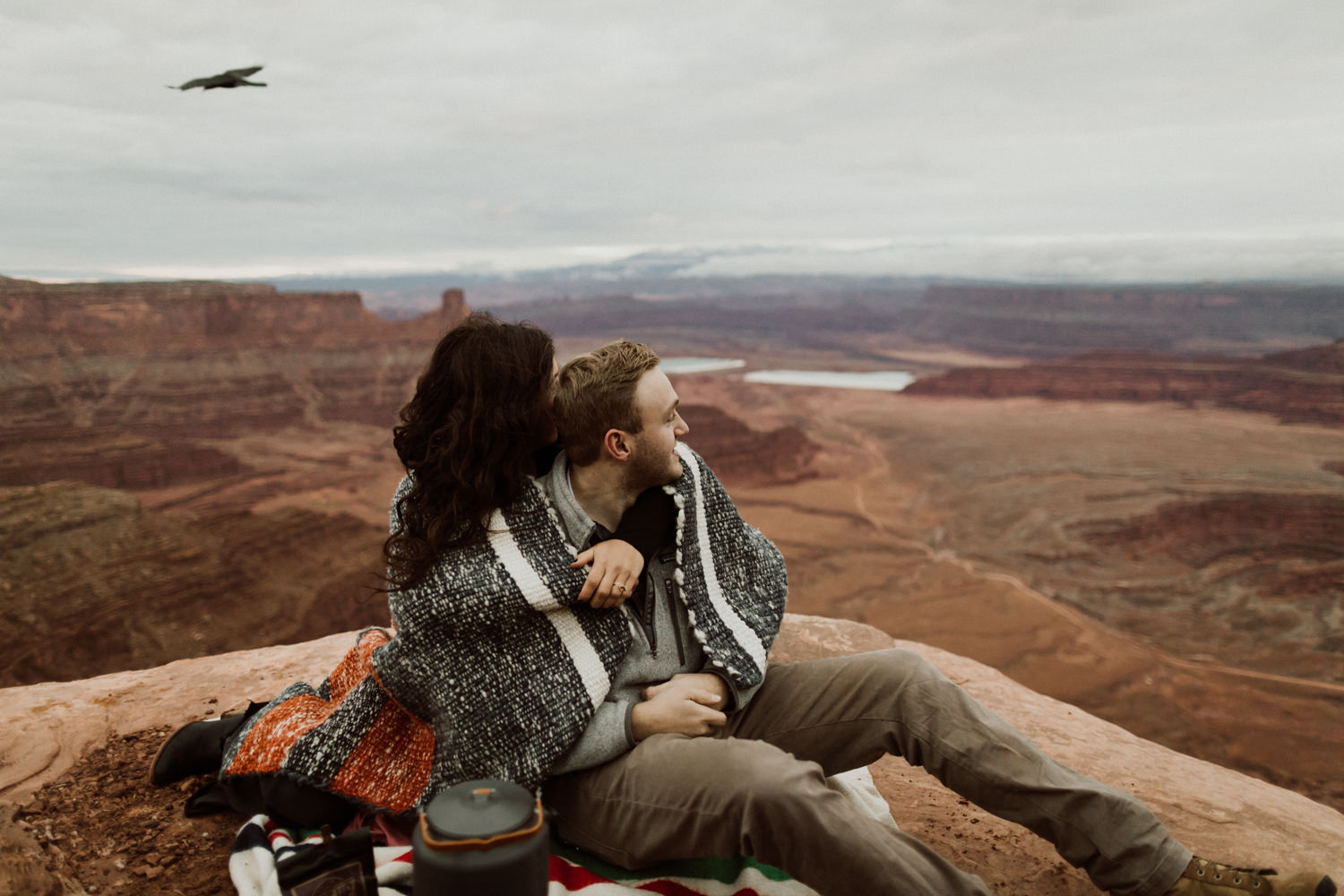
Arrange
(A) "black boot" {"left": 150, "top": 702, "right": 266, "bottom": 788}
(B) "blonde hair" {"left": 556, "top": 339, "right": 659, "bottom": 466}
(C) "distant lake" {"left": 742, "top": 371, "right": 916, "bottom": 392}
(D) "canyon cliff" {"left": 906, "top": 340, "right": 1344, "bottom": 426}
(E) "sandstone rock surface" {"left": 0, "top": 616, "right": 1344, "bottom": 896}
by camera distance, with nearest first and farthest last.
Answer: (B) "blonde hair" {"left": 556, "top": 339, "right": 659, "bottom": 466} < (E) "sandstone rock surface" {"left": 0, "top": 616, "right": 1344, "bottom": 896} < (A) "black boot" {"left": 150, "top": 702, "right": 266, "bottom": 788} < (D) "canyon cliff" {"left": 906, "top": 340, "right": 1344, "bottom": 426} < (C) "distant lake" {"left": 742, "top": 371, "right": 916, "bottom": 392}

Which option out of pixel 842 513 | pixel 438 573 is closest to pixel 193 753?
pixel 438 573

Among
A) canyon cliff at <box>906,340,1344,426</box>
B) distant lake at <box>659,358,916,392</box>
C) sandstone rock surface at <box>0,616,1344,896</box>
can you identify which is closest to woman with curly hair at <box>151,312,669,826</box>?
sandstone rock surface at <box>0,616,1344,896</box>

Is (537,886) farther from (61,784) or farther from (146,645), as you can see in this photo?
(146,645)

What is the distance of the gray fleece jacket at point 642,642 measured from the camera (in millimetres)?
2279

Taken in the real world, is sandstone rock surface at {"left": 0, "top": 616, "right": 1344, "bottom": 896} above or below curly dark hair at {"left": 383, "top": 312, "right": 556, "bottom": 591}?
below

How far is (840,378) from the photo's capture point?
231 ft

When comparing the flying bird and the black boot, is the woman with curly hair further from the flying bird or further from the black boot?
the flying bird

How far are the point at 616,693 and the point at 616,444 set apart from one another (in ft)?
2.43

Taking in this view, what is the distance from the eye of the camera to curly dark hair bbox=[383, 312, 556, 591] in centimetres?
227

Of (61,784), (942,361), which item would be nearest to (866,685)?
(61,784)

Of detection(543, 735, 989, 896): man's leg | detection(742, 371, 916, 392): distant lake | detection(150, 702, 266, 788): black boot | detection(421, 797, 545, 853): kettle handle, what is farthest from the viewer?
detection(742, 371, 916, 392): distant lake

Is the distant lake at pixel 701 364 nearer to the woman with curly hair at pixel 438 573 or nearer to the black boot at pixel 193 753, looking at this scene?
the black boot at pixel 193 753

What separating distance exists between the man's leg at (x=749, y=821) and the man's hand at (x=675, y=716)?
2.0 inches

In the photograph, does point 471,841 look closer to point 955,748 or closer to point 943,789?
point 955,748
